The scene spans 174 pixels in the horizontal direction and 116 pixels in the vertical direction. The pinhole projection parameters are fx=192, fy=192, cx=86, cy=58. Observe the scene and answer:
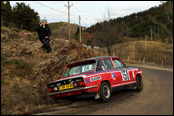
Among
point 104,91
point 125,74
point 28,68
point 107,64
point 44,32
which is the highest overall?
point 44,32

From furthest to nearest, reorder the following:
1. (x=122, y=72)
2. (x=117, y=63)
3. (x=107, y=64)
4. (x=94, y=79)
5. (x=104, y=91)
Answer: (x=117, y=63)
(x=122, y=72)
(x=107, y=64)
(x=104, y=91)
(x=94, y=79)

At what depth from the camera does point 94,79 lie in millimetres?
6230

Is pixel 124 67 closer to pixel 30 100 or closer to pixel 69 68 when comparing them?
pixel 69 68

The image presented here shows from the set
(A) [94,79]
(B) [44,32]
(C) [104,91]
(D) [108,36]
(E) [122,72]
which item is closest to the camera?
(A) [94,79]

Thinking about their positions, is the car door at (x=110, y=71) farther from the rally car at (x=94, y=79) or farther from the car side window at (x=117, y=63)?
the car side window at (x=117, y=63)

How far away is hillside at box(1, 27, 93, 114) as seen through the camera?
22.1ft

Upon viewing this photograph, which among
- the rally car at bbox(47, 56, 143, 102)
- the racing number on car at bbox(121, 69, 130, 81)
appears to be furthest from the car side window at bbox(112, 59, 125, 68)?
the racing number on car at bbox(121, 69, 130, 81)

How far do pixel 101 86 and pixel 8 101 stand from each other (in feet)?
10.4

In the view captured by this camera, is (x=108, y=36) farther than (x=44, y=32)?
Yes

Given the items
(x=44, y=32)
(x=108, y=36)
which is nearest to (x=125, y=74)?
(x=44, y=32)

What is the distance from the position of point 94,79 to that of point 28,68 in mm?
4744

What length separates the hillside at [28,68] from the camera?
22.1ft

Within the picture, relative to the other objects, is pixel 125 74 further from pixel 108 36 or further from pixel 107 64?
pixel 108 36

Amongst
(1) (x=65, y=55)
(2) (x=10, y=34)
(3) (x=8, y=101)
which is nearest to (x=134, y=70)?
(1) (x=65, y=55)
